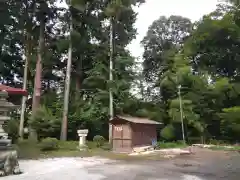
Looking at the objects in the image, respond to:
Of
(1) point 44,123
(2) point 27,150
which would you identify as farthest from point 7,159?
(1) point 44,123

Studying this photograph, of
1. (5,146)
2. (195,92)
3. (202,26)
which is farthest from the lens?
(202,26)

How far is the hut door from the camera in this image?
520 inches

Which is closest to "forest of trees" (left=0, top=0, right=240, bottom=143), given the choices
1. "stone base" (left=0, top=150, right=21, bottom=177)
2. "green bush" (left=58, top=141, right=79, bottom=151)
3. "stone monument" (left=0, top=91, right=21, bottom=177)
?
"green bush" (left=58, top=141, right=79, bottom=151)

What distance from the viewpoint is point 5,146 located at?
712cm

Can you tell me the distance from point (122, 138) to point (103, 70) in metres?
5.48

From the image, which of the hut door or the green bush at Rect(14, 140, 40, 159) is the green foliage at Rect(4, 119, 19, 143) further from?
the hut door

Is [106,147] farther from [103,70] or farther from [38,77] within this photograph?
[38,77]

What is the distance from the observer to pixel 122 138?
Result: 43.9 feet

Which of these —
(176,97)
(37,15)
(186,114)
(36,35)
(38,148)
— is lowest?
(38,148)

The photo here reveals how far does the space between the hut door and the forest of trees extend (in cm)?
308

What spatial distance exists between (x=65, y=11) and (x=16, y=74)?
7.34 meters

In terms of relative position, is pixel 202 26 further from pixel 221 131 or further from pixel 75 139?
pixel 75 139

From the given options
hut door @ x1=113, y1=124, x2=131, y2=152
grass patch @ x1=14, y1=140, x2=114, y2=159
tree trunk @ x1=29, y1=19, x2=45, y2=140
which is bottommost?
grass patch @ x1=14, y1=140, x2=114, y2=159

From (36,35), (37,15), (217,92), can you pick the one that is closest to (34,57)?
(36,35)
